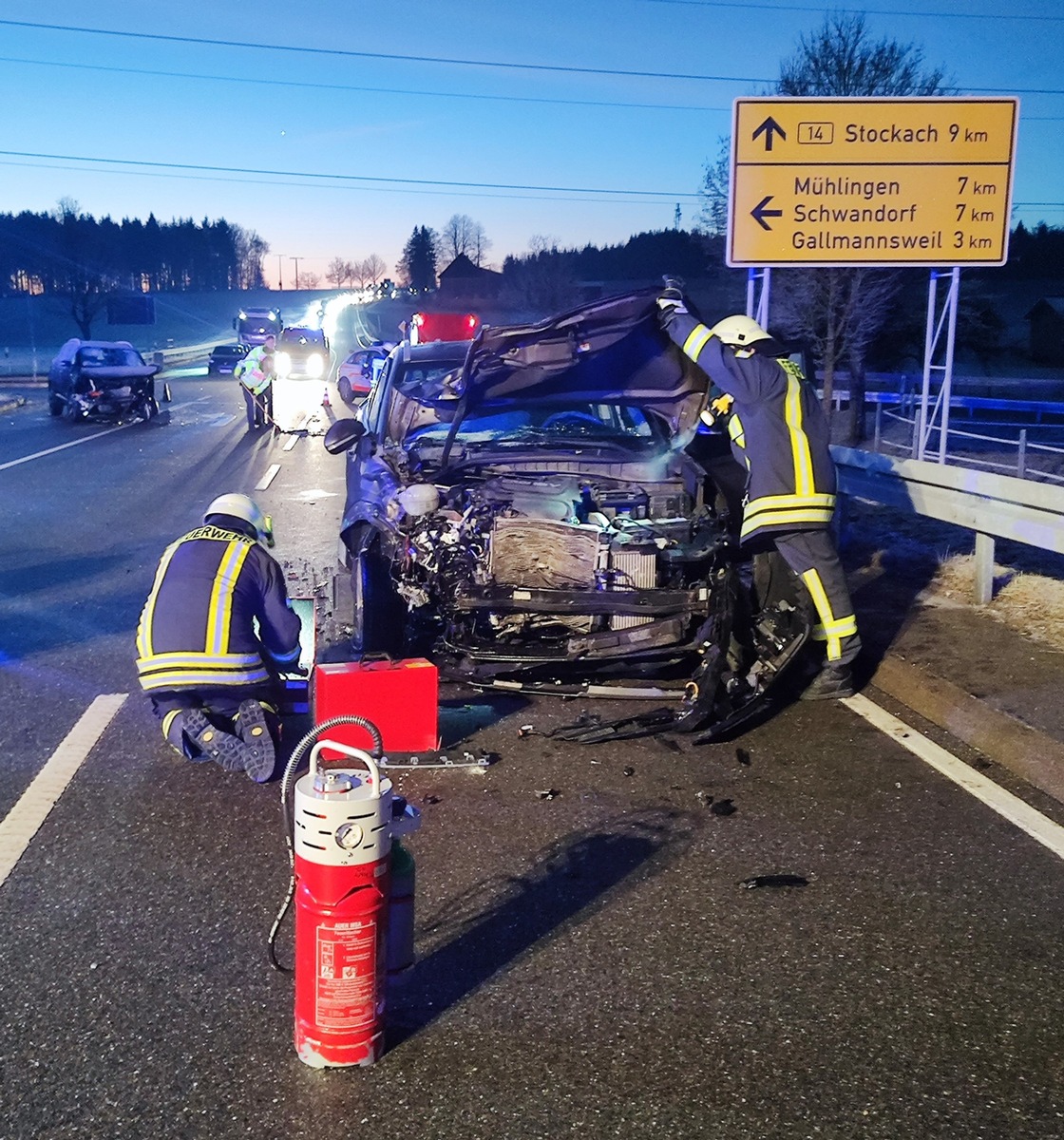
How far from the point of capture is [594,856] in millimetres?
4301

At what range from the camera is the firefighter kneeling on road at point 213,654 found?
500cm

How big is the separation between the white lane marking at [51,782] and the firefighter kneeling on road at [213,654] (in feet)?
1.60

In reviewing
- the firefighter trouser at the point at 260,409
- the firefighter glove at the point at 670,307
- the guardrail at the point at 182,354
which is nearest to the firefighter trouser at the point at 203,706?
the firefighter glove at the point at 670,307

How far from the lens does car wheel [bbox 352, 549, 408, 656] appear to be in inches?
252

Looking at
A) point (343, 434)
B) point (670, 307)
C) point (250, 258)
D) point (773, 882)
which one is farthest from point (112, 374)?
point (250, 258)

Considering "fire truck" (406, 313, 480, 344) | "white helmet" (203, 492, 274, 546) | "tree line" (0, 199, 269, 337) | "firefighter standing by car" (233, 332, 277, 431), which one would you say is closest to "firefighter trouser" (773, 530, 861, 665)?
"white helmet" (203, 492, 274, 546)

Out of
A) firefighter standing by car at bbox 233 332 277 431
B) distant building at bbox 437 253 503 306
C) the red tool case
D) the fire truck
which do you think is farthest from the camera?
distant building at bbox 437 253 503 306

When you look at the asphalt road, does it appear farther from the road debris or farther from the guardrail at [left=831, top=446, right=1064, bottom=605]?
the guardrail at [left=831, top=446, right=1064, bottom=605]

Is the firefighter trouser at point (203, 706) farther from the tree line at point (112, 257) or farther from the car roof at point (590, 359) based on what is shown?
the tree line at point (112, 257)

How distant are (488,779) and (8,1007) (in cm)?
225

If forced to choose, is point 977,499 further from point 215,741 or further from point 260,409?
point 260,409

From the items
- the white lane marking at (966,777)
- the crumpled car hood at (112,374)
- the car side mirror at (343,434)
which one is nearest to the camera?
the white lane marking at (966,777)

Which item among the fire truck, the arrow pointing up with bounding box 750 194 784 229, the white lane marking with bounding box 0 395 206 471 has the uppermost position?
the arrow pointing up with bounding box 750 194 784 229

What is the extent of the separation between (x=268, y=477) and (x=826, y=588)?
11.4m
